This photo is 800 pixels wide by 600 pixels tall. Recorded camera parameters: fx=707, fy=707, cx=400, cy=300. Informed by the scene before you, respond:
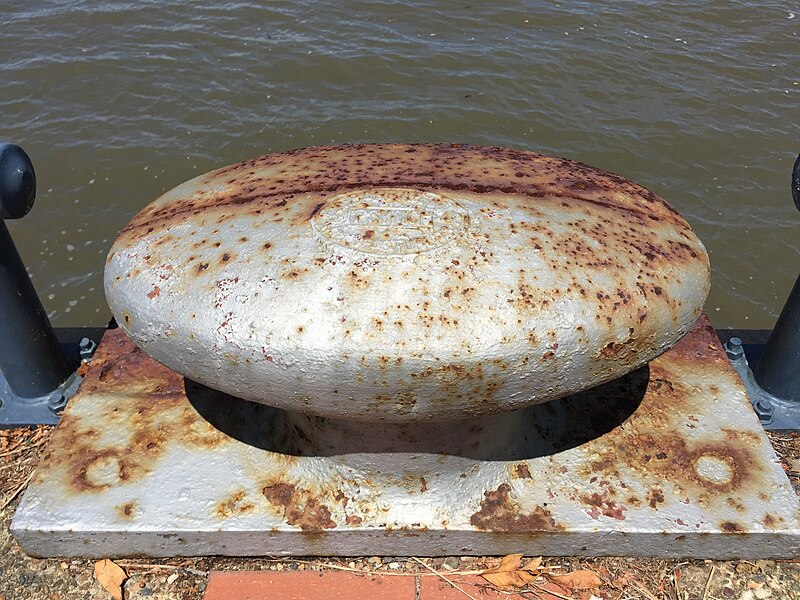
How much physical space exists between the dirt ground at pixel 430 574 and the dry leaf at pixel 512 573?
0.09 feet

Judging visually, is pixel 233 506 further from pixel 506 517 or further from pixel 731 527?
pixel 731 527

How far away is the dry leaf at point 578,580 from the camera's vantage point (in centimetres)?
213

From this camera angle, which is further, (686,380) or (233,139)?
(233,139)

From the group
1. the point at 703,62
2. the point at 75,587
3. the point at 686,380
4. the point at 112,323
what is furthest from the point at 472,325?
the point at 703,62

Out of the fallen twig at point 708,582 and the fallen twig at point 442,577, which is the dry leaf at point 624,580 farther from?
the fallen twig at point 442,577

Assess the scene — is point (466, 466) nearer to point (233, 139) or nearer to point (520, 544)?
point (520, 544)

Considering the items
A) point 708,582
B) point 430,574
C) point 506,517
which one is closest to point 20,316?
point 430,574

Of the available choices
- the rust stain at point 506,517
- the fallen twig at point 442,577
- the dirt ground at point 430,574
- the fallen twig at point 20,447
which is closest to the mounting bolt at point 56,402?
the fallen twig at point 20,447

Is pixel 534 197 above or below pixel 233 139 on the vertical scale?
above

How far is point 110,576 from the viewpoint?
7.09ft

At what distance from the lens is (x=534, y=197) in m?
1.92

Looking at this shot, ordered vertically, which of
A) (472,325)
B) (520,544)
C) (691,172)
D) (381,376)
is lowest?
(691,172)

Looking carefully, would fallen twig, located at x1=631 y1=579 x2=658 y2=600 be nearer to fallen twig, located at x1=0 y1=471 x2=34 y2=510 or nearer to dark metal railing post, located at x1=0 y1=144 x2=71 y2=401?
→ fallen twig, located at x1=0 y1=471 x2=34 y2=510

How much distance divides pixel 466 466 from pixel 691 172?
15.2ft
